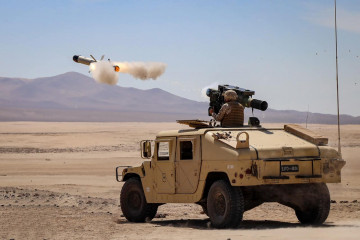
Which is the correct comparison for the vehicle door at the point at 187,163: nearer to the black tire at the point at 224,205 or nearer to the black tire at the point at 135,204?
the black tire at the point at 224,205

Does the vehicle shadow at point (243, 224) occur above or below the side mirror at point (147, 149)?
below

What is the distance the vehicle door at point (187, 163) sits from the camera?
1613 cm

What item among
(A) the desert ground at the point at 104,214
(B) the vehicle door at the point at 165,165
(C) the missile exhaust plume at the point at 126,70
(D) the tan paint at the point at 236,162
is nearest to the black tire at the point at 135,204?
(A) the desert ground at the point at 104,214

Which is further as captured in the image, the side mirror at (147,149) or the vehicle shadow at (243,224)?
the side mirror at (147,149)

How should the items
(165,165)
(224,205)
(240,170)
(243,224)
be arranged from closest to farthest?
(240,170) < (224,205) < (243,224) < (165,165)

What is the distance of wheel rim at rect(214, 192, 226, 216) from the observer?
1532 cm

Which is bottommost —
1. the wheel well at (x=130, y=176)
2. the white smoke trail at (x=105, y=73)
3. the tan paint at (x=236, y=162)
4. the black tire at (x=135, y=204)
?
the black tire at (x=135, y=204)

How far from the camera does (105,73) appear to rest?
93.5 feet

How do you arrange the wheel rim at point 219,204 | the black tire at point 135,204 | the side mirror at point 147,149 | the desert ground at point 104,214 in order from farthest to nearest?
the black tire at point 135,204
the side mirror at point 147,149
the wheel rim at point 219,204
the desert ground at point 104,214

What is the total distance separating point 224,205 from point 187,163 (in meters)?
1.50

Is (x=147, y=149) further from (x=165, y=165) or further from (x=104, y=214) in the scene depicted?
(x=104, y=214)

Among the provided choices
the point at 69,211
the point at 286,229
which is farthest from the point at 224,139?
the point at 69,211

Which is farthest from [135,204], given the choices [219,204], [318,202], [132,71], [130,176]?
[132,71]

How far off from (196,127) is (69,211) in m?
4.85
